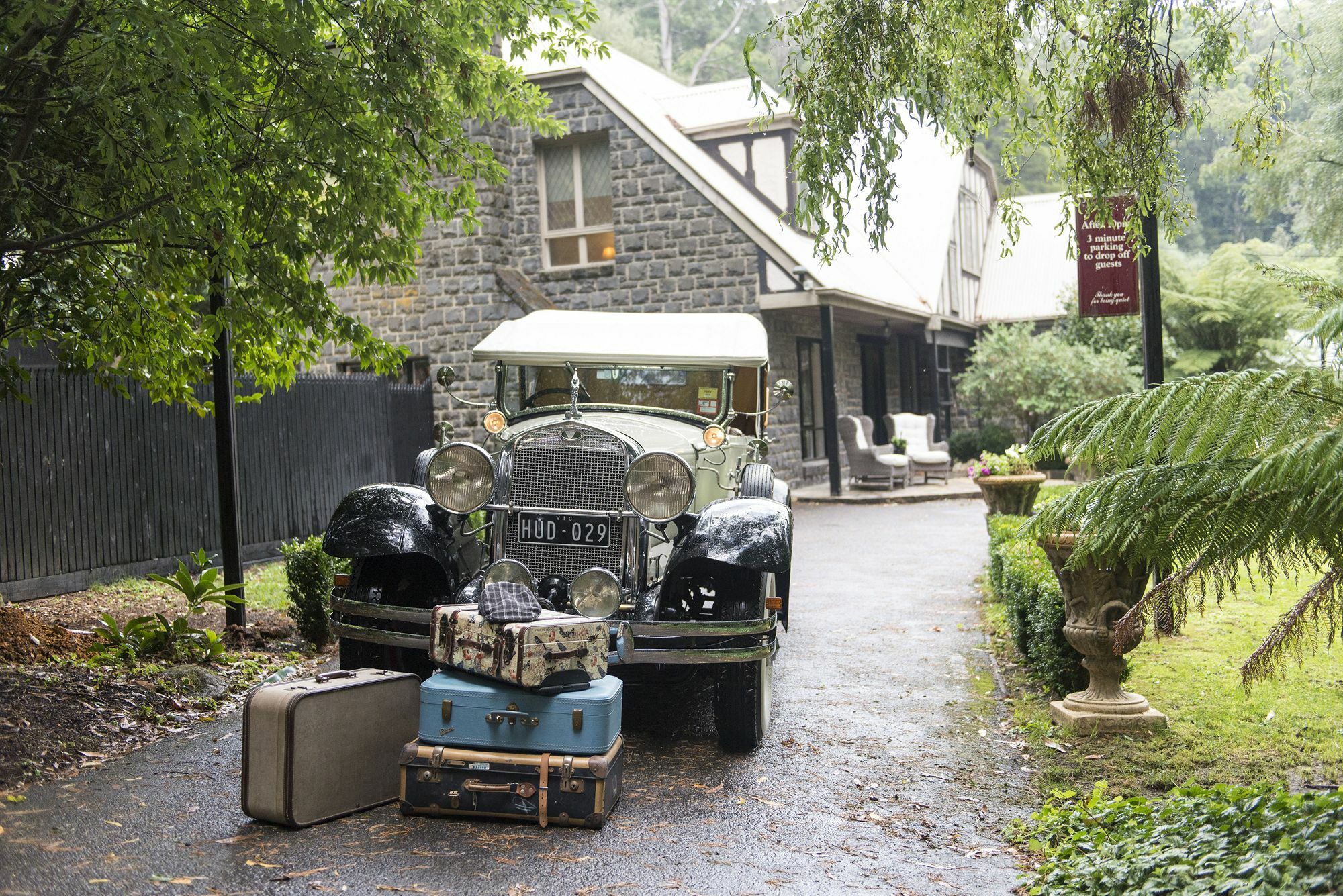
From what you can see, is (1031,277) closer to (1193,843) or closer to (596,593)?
(596,593)

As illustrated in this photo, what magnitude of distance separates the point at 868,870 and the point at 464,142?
16.8 ft

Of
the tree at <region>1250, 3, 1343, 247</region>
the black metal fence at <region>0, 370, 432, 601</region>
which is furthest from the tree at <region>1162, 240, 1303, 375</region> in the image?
the black metal fence at <region>0, 370, 432, 601</region>

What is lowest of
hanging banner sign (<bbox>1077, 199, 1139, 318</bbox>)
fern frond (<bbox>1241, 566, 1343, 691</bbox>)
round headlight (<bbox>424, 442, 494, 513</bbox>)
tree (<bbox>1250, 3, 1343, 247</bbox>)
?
fern frond (<bbox>1241, 566, 1343, 691</bbox>)

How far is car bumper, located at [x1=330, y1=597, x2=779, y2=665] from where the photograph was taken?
17.1ft

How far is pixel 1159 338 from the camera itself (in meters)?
7.61

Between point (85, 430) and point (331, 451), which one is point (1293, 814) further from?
point (331, 451)

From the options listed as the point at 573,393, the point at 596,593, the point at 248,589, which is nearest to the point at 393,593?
the point at 596,593

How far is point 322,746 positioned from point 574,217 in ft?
49.0

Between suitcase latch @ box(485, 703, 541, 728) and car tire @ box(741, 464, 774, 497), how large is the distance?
2.71m

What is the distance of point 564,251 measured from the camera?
→ 18703 millimetres

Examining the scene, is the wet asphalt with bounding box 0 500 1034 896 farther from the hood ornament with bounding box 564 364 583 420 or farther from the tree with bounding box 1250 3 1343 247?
the tree with bounding box 1250 3 1343 247

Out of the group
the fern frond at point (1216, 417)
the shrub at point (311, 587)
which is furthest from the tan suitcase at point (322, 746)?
the fern frond at point (1216, 417)

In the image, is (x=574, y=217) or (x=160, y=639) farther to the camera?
(x=574, y=217)

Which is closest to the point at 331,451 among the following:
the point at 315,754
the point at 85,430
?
the point at 85,430
